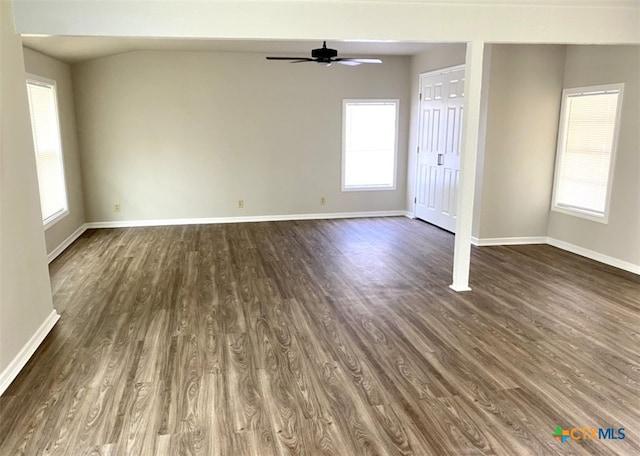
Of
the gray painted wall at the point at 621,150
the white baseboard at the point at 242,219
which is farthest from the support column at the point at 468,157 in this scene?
the white baseboard at the point at 242,219

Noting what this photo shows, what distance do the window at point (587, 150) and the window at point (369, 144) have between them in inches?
108

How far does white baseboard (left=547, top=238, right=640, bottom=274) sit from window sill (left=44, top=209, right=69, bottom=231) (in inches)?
241

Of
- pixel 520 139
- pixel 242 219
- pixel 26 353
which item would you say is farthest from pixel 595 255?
pixel 26 353

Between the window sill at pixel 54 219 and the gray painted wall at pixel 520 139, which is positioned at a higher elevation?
the gray painted wall at pixel 520 139

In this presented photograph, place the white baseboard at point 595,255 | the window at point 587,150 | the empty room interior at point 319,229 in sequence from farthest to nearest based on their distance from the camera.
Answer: the window at point 587,150 < the white baseboard at point 595,255 < the empty room interior at point 319,229

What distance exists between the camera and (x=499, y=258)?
532cm

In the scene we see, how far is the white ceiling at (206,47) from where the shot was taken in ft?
17.4

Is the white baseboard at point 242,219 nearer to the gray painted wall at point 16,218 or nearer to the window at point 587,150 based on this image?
the window at point 587,150

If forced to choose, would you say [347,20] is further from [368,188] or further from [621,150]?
[368,188]

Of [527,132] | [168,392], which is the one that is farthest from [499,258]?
[168,392]

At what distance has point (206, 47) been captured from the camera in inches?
251

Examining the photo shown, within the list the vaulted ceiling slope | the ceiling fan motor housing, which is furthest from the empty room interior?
the ceiling fan motor housing

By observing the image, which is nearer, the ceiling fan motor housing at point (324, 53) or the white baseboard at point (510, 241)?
the ceiling fan motor housing at point (324, 53)

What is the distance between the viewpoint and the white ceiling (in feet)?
17.4
